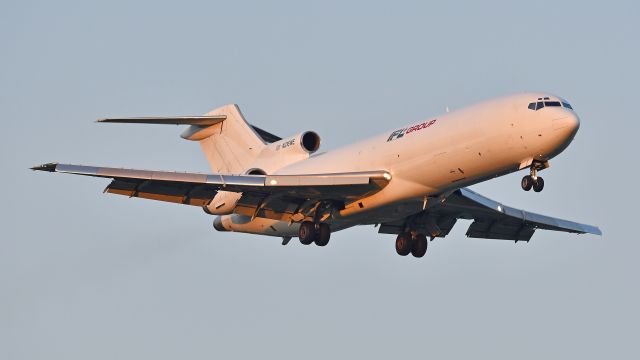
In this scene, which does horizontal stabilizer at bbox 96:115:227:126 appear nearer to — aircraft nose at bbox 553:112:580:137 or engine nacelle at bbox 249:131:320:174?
engine nacelle at bbox 249:131:320:174

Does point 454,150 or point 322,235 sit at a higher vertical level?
point 454,150

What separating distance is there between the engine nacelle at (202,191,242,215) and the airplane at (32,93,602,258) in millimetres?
30

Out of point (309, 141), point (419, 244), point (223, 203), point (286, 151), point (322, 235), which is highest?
point (309, 141)

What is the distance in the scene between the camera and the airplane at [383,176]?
3441 centimetres

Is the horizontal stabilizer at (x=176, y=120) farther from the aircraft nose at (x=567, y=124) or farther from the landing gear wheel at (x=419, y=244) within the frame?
the aircraft nose at (x=567, y=124)

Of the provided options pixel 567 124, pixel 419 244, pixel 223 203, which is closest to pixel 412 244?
pixel 419 244

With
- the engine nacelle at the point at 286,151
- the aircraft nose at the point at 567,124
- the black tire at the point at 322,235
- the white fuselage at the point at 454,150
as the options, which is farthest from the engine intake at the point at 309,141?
the aircraft nose at the point at 567,124

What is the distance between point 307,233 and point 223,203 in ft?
9.16

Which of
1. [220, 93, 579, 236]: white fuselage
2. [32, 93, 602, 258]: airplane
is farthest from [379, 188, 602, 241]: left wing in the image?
[220, 93, 579, 236]: white fuselage

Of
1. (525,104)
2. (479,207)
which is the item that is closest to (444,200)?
(479,207)

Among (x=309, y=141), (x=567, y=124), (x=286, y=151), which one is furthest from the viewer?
(x=286, y=151)

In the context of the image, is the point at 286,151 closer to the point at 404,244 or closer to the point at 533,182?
the point at 404,244

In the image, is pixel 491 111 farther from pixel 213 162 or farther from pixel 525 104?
pixel 213 162

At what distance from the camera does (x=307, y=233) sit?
38.6 m
